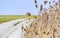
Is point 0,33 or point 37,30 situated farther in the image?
point 0,33

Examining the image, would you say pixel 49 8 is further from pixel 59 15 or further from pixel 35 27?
pixel 35 27

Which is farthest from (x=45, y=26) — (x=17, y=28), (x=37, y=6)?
(x=17, y=28)

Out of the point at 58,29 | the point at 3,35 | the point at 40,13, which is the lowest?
the point at 3,35

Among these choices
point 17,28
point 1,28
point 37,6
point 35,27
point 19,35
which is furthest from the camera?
point 1,28

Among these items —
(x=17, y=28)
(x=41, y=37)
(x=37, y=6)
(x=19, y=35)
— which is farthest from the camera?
(x=17, y=28)

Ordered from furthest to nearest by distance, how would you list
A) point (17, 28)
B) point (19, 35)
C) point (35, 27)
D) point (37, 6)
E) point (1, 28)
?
point (1, 28)
point (17, 28)
point (19, 35)
point (35, 27)
point (37, 6)

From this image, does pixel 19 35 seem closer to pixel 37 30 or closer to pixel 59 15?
pixel 37 30

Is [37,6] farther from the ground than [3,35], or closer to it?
farther from the ground

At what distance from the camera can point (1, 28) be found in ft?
24.2

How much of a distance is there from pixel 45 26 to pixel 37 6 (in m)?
0.60

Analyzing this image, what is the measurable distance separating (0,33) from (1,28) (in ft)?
0.86

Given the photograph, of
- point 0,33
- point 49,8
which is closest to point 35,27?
point 49,8

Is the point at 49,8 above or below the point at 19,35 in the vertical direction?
above

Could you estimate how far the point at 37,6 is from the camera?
4.69 metres
